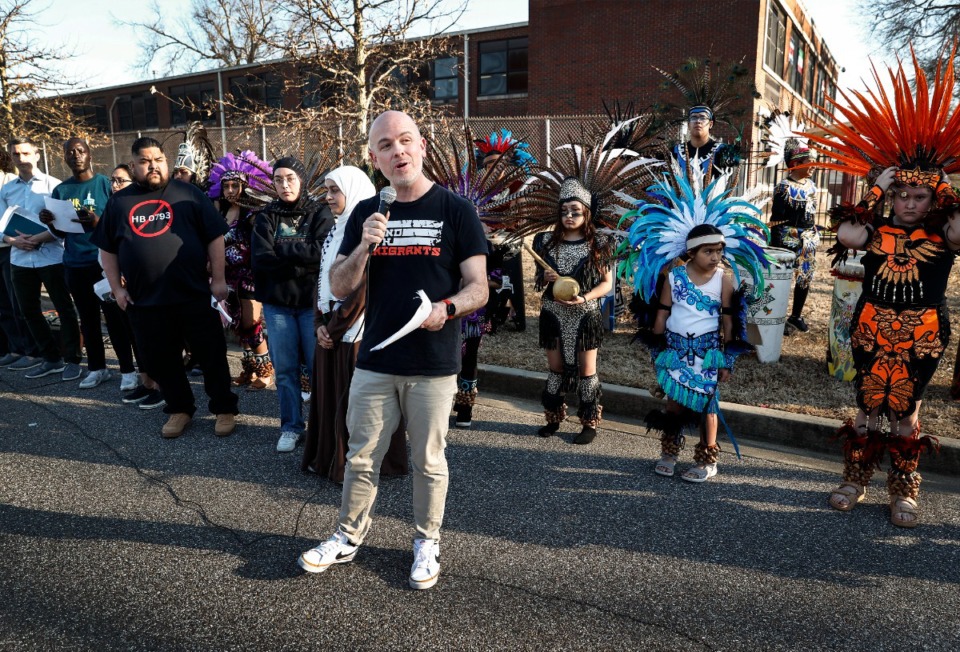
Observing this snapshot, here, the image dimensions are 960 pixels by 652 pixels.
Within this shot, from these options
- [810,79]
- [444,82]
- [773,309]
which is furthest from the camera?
[810,79]

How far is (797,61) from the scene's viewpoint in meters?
29.7

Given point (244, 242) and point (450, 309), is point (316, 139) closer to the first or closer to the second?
point (244, 242)

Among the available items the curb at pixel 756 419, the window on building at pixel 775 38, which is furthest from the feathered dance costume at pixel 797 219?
the window on building at pixel 775 38

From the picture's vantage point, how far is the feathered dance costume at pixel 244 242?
5.42 meters

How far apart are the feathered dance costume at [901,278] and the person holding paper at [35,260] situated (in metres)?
6.65

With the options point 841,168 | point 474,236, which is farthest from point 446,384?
point 841,168

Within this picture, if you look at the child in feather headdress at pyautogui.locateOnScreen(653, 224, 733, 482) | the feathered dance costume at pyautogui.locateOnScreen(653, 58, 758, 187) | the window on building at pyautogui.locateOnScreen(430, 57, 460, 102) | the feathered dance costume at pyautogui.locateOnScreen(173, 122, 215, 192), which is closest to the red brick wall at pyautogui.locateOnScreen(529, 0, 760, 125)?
the window on building at pyautogui.locateOnScreen(430, 57, 460, 102)

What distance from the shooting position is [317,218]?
4426mm

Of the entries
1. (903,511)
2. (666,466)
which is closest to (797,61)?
(666,466)

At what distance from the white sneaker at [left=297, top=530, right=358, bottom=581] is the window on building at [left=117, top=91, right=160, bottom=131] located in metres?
39.6

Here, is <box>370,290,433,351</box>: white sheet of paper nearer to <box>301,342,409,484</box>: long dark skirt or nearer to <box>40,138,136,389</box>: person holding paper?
<box>301,342,409,484</box>: long dark skirt

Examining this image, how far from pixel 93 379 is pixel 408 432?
4575 millimetres

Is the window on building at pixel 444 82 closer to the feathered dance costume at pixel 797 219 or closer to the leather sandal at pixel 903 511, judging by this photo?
the feathered dance costume at pixel 797 219

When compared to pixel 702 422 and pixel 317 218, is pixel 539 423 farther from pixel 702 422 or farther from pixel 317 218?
pixel 317 218
